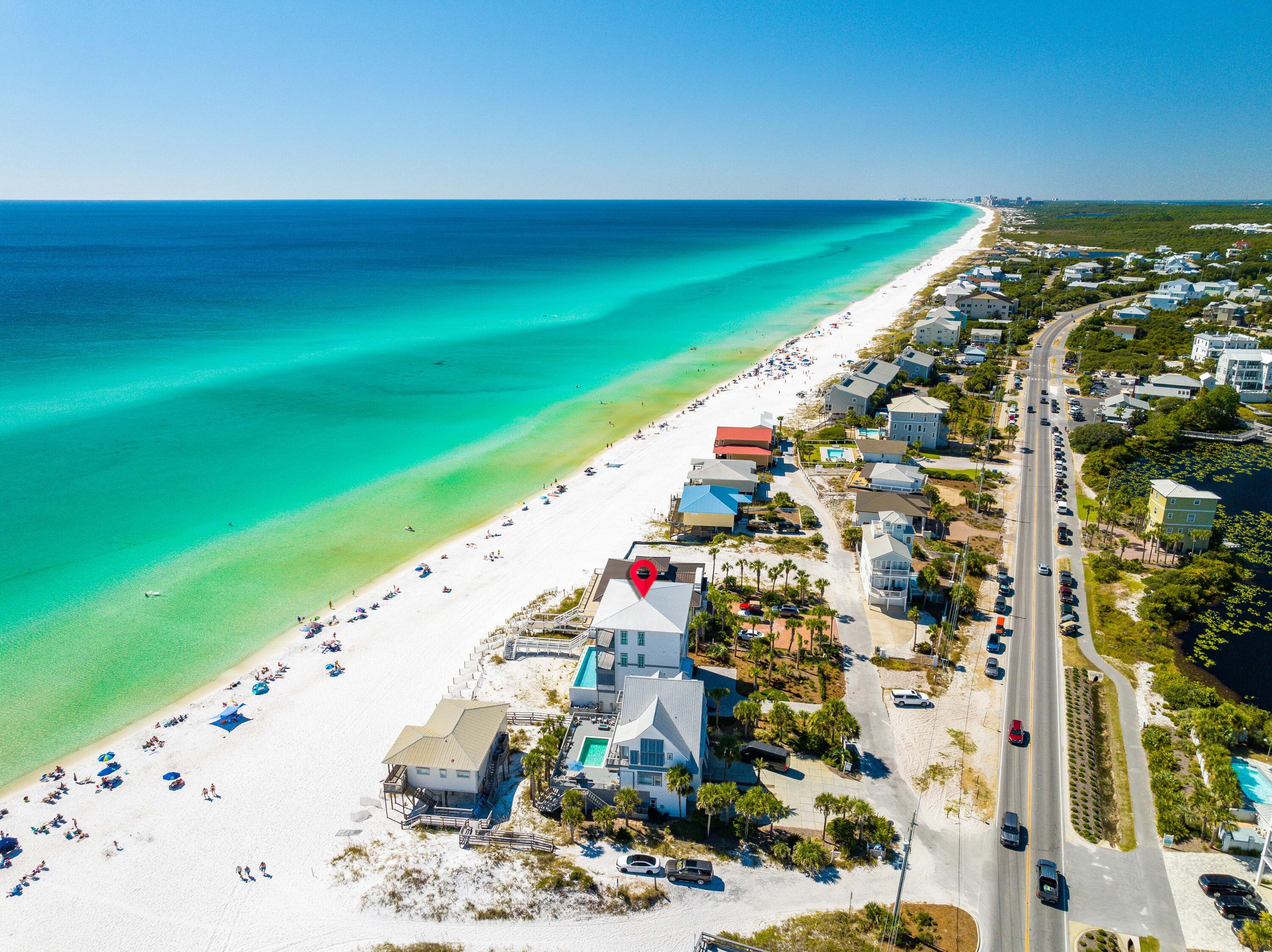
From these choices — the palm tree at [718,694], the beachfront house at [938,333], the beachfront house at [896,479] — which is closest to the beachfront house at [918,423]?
the beachfront house at [896,479]

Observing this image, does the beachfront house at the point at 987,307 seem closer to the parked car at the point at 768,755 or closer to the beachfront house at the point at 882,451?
the beachfront house at the point at 882,451

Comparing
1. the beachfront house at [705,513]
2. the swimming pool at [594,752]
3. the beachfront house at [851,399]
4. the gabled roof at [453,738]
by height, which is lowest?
the swimming pool at [594,752]

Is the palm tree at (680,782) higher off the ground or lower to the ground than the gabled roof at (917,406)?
lower

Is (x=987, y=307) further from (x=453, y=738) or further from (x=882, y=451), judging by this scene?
(x=453, y=738)

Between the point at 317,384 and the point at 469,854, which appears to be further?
the point at 317,384

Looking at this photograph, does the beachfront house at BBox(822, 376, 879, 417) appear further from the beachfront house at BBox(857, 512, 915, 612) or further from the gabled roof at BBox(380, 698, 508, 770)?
the gabled roof at BBox(380, 698, 508, 770)

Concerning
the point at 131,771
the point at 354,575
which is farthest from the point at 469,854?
the point at 354,575

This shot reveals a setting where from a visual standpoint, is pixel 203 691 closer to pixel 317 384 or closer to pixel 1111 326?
pixel 317 384
